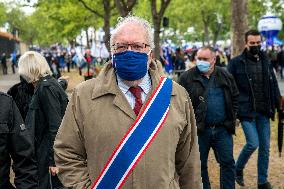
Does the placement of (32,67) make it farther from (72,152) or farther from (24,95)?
(72,152)

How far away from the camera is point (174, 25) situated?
227 ft

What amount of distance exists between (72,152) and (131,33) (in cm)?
72

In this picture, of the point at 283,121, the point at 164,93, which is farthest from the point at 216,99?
the point at 164,93

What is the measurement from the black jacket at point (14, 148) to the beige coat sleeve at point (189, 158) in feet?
2.78

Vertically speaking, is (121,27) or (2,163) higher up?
(121,27)

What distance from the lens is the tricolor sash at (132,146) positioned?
2.84m

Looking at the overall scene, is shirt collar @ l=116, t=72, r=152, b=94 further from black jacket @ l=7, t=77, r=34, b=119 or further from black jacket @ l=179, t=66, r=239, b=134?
black jacket @ l=179, t=66, r=239, b=134

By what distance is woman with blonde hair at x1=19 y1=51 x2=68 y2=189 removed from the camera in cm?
491

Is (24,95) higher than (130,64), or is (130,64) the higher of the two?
(130,64)

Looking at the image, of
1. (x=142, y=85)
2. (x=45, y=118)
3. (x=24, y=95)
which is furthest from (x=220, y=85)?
(x=142, y=85)

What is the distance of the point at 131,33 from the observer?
295cm

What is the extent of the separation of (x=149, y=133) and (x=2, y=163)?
85 centimetres

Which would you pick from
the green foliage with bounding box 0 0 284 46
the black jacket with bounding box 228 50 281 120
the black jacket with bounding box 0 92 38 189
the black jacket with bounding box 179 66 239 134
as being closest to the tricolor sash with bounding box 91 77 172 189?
the black jacket with bounding box 0 92 38 189

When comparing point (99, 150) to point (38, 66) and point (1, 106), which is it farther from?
point (38, 66)
